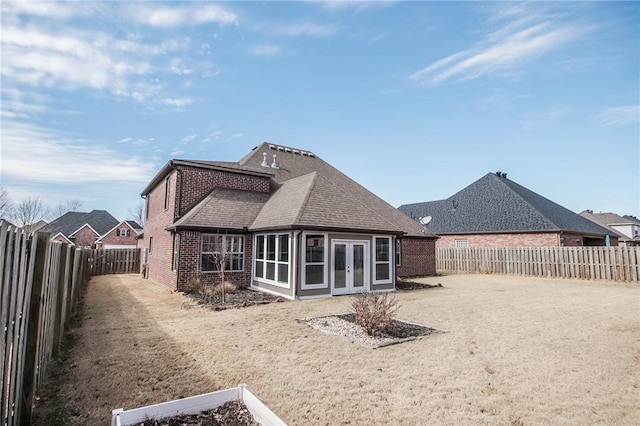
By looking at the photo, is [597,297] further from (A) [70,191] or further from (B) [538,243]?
(A) [70,191]

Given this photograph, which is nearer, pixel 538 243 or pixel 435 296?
pixel 435 296

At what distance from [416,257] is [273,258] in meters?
11.5

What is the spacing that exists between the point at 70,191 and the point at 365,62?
64.9 metres

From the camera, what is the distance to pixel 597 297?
1345cm

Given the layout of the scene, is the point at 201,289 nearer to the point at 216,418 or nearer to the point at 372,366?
the point at 372,366

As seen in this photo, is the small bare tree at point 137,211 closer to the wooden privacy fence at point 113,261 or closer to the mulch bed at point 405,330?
the wooden privacy fence at point 113,261

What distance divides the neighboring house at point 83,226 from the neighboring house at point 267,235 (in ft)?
132

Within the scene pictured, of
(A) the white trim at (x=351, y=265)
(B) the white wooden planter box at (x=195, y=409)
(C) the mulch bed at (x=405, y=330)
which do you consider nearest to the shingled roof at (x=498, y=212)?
(A) the white trim at (x=351, y=265)

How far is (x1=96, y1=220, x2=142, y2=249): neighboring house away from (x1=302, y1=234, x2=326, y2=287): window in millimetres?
44633

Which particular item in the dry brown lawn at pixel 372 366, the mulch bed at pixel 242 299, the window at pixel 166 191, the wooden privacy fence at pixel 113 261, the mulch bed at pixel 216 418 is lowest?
the dry brown lawn at pixel 372 366

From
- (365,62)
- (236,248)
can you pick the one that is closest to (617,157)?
(365,62)

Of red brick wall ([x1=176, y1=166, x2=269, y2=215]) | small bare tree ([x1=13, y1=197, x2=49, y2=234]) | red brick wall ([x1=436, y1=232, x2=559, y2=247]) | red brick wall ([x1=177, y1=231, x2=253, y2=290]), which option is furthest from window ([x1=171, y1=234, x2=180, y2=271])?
small bare tree ([x1=13, y1=197, x2=49, y2=234])

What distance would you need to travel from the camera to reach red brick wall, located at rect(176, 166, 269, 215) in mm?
15602

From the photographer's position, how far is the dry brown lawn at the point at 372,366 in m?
4.16
